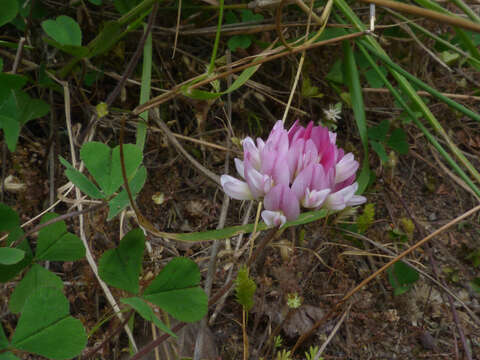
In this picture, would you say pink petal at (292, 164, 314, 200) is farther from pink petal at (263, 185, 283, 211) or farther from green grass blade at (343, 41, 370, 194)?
green grass blade at (343, 41, 370, 194)

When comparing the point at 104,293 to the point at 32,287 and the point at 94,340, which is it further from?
the point at 32,287

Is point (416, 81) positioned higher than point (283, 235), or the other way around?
point (416, 81)

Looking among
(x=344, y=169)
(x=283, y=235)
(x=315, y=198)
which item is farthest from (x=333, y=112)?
(x=315, y=198)

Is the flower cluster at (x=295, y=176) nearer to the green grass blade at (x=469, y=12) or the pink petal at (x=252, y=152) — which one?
the pink petal at (x=252, y=152)

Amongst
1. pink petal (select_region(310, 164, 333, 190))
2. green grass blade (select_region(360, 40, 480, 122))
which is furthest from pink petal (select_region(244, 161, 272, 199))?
green grass blade (select_region(360, 40, 480, 122))

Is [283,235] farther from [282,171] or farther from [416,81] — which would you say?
[416,81]

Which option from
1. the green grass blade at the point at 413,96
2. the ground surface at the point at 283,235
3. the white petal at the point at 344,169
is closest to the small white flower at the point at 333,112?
the ground surface at the point at 283,235

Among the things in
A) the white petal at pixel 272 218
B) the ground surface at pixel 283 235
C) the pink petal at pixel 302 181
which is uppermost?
the pink petal at pixel 302 181
